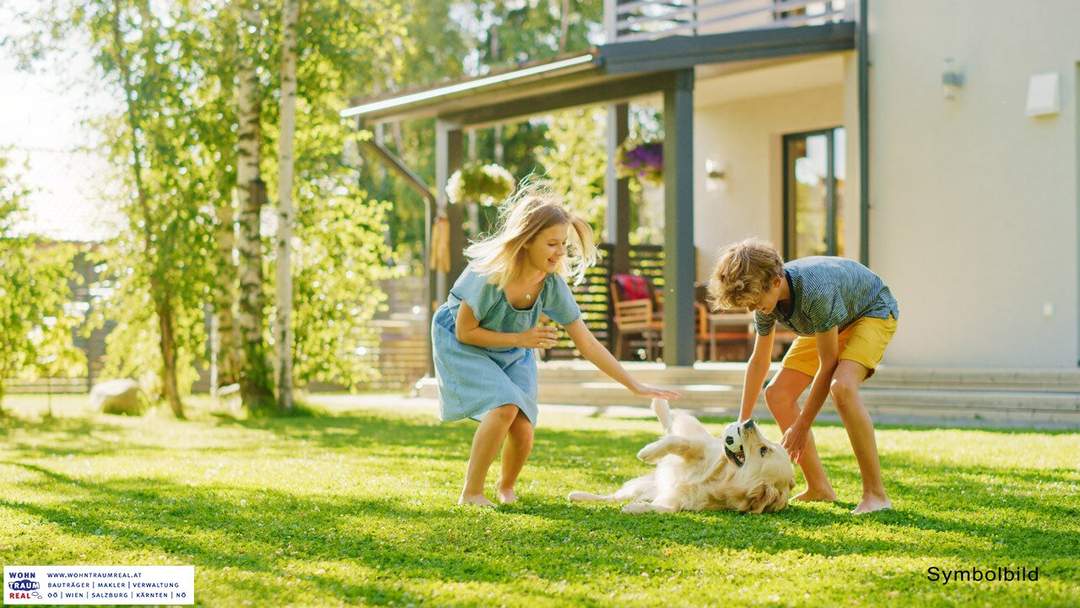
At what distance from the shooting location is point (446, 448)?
7.51 metres

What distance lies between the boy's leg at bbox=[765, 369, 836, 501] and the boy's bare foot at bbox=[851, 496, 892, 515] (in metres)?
0.36

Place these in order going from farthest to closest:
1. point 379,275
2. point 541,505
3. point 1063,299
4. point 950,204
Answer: point 379,275 < point 950,204 < point 1063,299 < point 541,505

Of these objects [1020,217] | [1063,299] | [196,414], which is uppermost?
[1020,217]

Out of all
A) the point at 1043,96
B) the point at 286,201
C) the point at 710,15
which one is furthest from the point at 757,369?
the point at 710,15

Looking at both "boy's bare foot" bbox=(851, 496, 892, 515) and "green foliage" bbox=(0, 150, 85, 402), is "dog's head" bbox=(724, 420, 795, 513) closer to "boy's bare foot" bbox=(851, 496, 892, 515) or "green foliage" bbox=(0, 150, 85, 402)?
"boy's bare foot" bbox=(851, 496, 892, 515)

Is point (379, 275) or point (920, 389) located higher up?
point (379, 275)

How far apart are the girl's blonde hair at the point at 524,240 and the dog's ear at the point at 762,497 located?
1.04m

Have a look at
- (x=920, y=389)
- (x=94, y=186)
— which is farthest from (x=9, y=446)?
(x=920, y=389)

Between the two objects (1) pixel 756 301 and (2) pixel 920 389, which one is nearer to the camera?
(1) pixel 756 301

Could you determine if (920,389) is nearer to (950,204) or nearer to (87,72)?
(950,204)

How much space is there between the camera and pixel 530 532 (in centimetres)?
397

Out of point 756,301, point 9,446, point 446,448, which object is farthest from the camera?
point 9,446

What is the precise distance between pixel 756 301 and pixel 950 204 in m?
7.01

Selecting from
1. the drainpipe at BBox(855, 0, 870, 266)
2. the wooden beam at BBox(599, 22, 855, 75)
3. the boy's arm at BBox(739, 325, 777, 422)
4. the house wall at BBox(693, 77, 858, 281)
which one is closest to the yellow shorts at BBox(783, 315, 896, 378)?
the boy's arm at BBox(739, 325, 777, 422)
